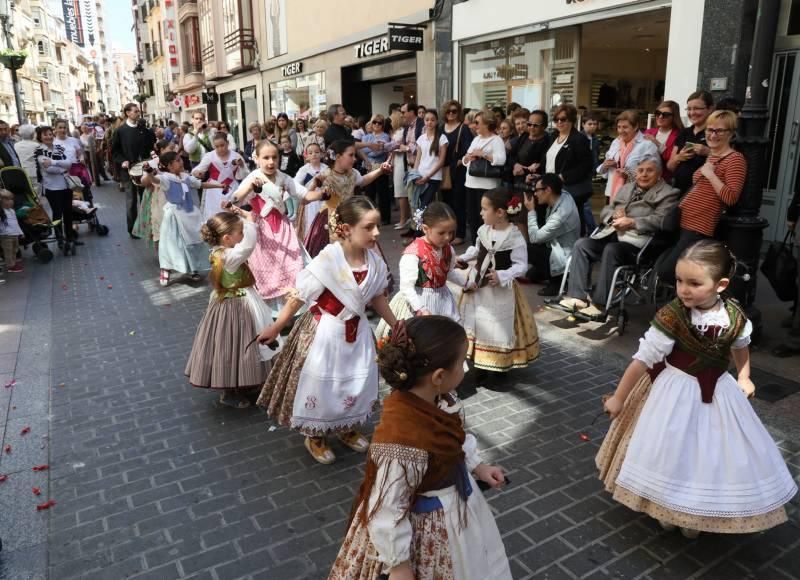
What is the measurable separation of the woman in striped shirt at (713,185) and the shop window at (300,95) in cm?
1383

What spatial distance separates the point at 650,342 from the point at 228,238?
2.98m

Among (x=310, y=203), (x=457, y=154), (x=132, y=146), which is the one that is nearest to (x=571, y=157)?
(x=457, y=154)

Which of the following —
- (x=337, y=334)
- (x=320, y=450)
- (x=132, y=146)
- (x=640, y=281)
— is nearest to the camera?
(x=337, y=334)

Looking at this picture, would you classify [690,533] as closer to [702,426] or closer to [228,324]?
[702,426]

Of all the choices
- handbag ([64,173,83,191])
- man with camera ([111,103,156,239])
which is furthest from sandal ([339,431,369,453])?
handbag ([64,173,83,191])

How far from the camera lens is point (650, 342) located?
9.59ft

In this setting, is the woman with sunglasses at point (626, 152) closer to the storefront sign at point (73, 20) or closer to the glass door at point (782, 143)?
the glass door at point (782, 143)

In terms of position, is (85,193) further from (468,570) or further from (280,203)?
(468,570)

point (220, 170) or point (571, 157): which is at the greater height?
point (571, 157)

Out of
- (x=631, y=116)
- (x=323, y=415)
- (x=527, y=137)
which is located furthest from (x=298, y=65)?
(x=323, y=415)

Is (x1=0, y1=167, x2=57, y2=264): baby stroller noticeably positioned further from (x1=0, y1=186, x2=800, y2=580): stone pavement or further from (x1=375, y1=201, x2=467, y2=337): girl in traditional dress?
(x1=375, y1=201, x2=467, y2=337): girl in traditional dress

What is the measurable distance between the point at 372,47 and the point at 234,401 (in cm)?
1232

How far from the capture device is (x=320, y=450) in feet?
13.0

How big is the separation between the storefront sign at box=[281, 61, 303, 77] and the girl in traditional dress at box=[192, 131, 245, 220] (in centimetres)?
1224
